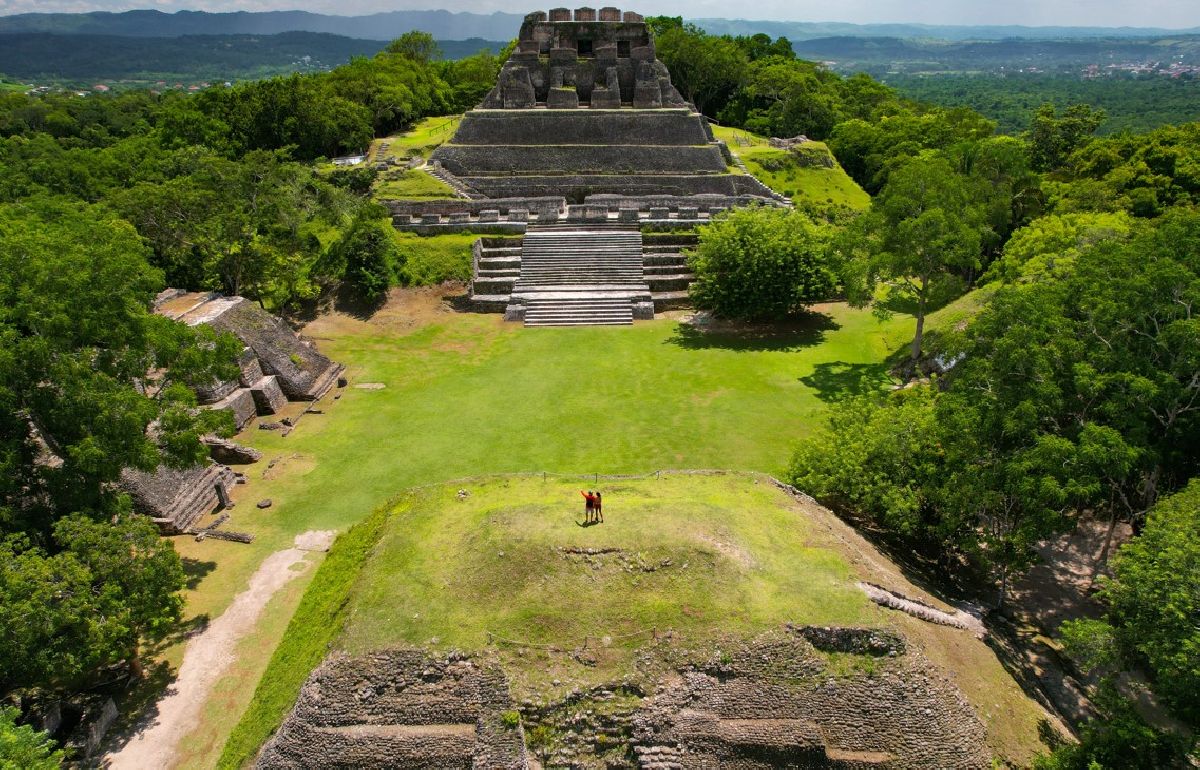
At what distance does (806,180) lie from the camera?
4356cm

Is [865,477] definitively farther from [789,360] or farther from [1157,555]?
[789,360]

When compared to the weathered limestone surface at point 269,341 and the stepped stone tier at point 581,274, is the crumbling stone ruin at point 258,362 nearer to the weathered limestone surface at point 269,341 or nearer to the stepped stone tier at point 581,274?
the weathered limestone surface at point 269,341

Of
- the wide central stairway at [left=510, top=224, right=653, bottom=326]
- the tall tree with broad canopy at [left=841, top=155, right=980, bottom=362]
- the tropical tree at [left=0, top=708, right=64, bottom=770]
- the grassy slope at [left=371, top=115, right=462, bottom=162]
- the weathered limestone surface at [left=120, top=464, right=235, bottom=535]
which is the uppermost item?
the grassy slope at [left=371, top=115, right=462, bottom=162]

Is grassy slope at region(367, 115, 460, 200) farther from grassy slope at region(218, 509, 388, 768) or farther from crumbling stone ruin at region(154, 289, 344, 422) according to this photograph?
grassy slope at region(218, 509, 388, 768)

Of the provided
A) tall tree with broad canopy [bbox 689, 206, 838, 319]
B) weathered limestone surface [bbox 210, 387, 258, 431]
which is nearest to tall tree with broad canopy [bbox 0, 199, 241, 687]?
weathered limestone surface [bbox 210, 387, 258, 431]

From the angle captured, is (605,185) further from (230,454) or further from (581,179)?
(230,454)

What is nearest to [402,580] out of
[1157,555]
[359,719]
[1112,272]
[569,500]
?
[359,719]

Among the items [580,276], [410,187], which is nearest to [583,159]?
[410,187]

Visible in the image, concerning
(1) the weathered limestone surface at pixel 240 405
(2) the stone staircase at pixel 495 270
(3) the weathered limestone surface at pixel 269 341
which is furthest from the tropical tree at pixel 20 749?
(2) the stone staircase at pixel 495 270

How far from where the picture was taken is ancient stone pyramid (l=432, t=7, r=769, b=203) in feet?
128

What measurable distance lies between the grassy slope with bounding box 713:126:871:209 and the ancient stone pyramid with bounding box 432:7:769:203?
3.00 m

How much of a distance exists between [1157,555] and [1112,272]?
698 centimetres

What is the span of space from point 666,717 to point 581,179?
3371 centimetres

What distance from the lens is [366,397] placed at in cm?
2256
